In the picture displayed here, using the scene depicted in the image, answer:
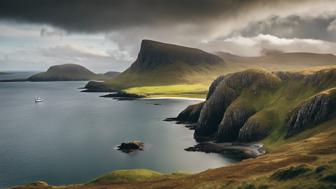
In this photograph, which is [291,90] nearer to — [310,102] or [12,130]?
[310,102]

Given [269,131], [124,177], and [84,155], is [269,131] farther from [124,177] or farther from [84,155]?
[124,177]

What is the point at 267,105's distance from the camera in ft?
532

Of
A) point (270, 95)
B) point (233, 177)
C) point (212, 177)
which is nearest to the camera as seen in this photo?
point (233, 177)

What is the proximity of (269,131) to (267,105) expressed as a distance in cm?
2311

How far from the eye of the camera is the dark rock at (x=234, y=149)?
4943 inches

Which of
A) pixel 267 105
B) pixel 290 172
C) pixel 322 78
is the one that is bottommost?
pixel 290 172

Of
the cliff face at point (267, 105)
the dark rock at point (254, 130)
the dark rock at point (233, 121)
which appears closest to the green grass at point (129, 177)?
the dark rock at point (254, 130)

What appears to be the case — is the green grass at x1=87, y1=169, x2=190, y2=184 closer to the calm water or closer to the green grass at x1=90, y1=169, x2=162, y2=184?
the green grass at x1=90, y1=169, x2=162, y2=184

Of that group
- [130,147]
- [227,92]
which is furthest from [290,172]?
[227,92]

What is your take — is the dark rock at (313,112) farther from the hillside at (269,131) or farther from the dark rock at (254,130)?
the dark rock at (254,130)

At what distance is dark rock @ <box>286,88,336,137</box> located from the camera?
423 ft

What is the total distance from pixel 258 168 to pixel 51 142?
112520 millimetres

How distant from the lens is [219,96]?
570 feet

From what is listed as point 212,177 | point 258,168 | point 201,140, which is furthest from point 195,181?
point 201,140
